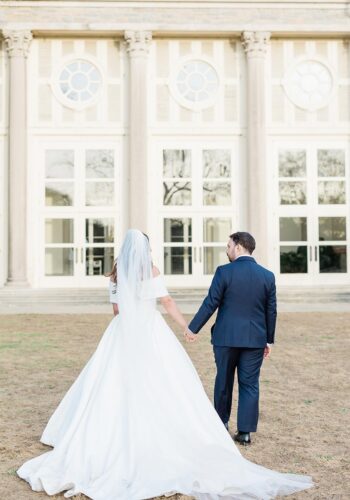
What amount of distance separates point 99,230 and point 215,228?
3.81 m

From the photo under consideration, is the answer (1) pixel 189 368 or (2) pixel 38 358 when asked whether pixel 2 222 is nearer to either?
(2) pixel 38 358

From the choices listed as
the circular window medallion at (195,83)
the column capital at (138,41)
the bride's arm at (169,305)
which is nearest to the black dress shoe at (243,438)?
the bride's arm at (169,305)

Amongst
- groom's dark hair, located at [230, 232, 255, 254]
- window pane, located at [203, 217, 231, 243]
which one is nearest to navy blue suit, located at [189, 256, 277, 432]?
groom's dark hair, located at [230, 232, 255, 254]

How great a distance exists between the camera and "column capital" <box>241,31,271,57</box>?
64.2 ft

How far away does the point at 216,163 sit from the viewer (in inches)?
798

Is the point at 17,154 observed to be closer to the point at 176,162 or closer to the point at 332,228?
the point at 176,162

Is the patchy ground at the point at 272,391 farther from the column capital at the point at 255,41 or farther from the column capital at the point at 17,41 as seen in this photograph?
the column capital at the point at 255,41

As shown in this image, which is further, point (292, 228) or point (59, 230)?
point (292, 228)

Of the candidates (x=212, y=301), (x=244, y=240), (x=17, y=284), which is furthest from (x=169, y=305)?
(x=17, y=284)

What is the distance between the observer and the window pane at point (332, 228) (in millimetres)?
20312

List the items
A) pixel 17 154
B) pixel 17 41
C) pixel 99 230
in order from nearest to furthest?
pixel 17 154, pixel 17 41, pixel 99 230

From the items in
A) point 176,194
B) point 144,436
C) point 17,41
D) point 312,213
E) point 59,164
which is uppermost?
point 17,41

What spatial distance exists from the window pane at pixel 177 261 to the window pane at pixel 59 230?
319 cm

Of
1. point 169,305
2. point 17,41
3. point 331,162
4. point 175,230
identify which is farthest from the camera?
point 331,162
